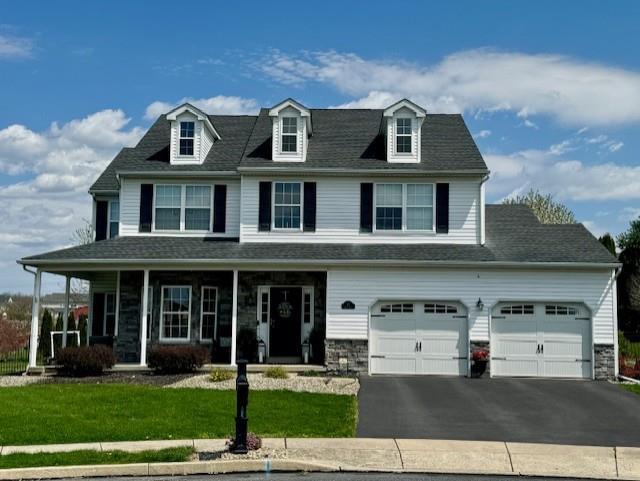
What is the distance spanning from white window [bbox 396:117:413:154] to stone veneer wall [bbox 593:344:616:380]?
27.0 feet

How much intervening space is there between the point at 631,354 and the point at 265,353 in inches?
594

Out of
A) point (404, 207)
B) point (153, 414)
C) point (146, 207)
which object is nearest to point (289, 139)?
point (404, 207)

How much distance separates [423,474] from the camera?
405 inches

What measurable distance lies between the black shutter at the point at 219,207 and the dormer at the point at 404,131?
544cm

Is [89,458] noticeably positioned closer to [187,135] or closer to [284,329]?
[284,329]

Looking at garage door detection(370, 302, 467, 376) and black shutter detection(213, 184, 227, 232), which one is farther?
black shutter detection(213, 184, 227, 232)

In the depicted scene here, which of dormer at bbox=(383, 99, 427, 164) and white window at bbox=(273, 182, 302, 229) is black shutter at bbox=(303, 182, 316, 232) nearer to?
white window at bbox=(273, 182, 302, 229)

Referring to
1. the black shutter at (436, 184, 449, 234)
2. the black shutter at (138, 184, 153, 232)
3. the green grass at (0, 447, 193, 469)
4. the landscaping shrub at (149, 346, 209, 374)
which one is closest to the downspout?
the black shutter at (436, 184, 449, 234)

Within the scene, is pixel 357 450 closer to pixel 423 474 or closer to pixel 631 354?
pixel 423 474

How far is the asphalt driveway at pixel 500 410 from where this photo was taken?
1258cm

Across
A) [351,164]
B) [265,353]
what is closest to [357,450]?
[265,353]

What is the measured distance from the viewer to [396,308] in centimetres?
2141

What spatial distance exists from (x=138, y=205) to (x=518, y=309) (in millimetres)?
12379

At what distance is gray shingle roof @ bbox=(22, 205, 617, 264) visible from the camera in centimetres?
2106
